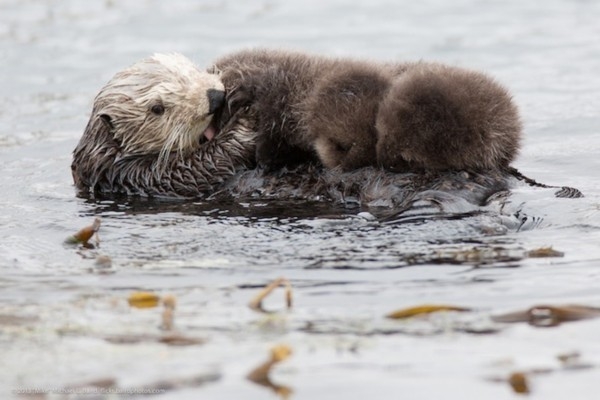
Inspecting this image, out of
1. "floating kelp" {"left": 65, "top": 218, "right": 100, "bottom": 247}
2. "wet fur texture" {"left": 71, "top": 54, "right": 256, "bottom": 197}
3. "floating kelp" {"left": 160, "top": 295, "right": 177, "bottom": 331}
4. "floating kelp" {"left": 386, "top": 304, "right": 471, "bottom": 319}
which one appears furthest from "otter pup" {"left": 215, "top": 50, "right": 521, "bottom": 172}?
"floating kelp" {"left": 160, "top": 295, "right": 177, "bottom": 331}

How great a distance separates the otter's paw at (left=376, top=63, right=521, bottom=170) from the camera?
4.87m

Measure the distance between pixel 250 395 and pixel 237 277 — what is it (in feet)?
3.97

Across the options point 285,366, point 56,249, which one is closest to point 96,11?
point 56,249

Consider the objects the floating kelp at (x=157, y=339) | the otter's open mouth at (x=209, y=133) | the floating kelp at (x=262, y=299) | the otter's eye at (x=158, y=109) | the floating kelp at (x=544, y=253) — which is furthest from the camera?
the otter's open mouth at (x=209, y=133)

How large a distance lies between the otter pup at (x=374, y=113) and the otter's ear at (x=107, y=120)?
71 cm

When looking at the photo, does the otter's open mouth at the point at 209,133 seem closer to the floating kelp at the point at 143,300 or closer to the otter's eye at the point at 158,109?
the otter's eye at the point at 158,109

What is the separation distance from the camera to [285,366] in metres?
3.37

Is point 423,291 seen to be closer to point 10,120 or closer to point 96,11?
point 10,120

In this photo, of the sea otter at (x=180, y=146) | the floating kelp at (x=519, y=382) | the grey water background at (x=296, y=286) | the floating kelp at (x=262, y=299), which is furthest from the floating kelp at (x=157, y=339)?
the sea otter at (x=180, y=146)

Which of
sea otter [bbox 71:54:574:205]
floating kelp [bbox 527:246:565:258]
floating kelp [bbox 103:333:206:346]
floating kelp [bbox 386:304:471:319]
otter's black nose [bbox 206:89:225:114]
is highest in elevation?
otter's black nose [bbox 206:89:225:114]

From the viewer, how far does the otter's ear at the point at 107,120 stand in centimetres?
591

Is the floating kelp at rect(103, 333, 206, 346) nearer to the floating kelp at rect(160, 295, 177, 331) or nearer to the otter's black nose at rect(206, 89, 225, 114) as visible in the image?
the floating kelp at rect(160, 295, 177, 331)

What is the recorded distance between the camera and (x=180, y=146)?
5863 mm

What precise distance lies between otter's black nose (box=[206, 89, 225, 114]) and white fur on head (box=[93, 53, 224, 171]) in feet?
0.09
